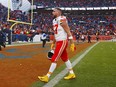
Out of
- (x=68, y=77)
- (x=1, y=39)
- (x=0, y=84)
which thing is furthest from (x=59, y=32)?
(x=1, y=39)

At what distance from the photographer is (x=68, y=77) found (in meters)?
8.01

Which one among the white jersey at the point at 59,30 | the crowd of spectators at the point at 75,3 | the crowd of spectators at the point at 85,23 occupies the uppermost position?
the crowd of spectators at the point at 75,3

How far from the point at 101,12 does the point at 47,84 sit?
64.2 metres

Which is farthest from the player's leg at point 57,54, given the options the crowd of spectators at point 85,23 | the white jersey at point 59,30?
the crowd of spectators at point 85,23

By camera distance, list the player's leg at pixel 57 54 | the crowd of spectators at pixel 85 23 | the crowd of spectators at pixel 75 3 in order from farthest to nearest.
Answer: the crowd of spectators at pixel 75 3 → the crowd of spectators at pixel 85 23 → the player's leg at pixel 57 54

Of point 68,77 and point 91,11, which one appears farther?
point 91,11

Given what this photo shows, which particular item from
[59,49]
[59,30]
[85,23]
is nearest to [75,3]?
[85,23]

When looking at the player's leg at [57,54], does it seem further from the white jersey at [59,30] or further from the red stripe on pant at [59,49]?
the white jersey at [59,30]

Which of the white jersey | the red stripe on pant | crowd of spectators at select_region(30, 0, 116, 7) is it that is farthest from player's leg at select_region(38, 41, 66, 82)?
crowd of spectators at select_region(30, 0, 116, 7)

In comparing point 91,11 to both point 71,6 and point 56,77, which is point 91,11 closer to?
point 71,6

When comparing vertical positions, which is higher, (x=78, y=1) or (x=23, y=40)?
(x=78, y=1)

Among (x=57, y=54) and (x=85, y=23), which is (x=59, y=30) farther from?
(x=85, y=23)

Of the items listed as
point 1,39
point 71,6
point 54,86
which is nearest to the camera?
point 54,86

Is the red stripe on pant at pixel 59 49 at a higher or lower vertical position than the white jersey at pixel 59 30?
lower
